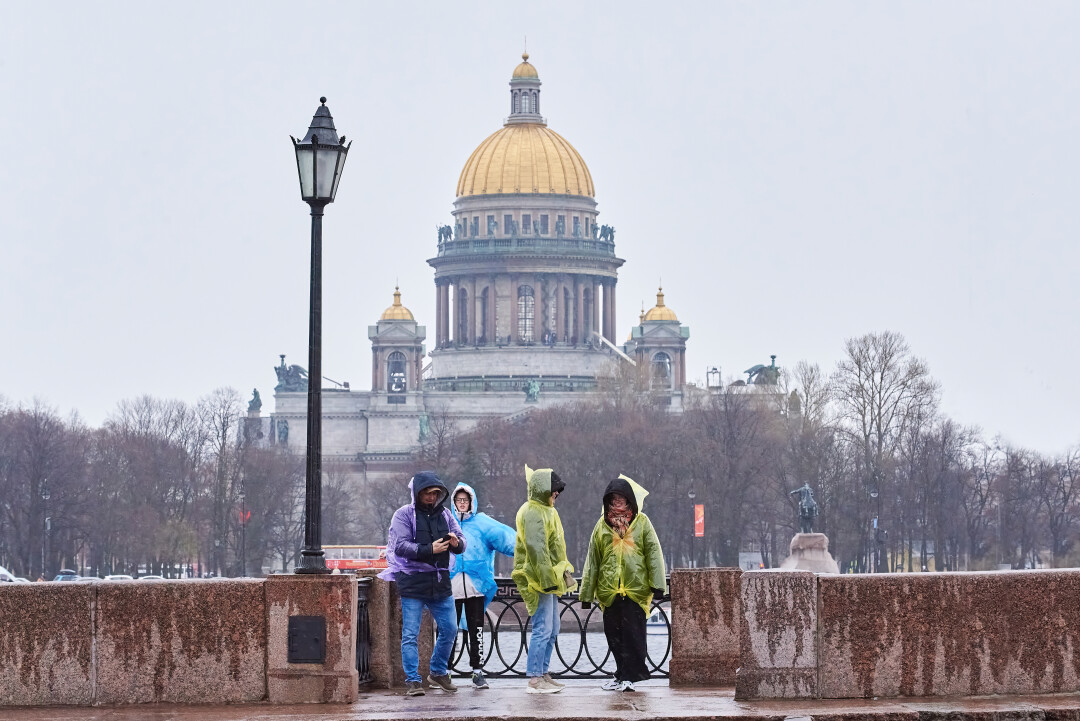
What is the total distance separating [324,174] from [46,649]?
178 inches

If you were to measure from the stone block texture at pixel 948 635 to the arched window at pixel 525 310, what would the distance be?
143 meters

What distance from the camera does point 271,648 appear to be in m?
21.7

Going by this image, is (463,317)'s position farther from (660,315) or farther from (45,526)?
(45,526)

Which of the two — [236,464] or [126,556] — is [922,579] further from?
[236,464]

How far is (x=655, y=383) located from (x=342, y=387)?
24233 millimetres

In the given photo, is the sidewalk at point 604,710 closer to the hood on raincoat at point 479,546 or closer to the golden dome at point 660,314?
the hood on raincoat at point 479,546

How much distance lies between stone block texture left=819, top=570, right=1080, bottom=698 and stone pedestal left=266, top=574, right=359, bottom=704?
12.1 ft

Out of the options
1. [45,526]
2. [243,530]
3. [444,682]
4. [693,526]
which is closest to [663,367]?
[693,526]

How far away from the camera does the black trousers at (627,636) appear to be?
22266 mm

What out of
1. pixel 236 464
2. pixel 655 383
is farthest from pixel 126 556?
pixel 655 383

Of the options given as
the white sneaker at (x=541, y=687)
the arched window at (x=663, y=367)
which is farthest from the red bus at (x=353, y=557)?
the white sneaker at (x=541, y=687)

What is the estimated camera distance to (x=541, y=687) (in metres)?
22.4

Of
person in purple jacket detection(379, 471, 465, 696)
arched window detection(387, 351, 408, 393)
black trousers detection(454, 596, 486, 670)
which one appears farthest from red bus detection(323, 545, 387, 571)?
person in purple jacket detection(379, 471, 465, 696)

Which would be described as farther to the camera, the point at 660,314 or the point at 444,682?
the point at 660,314
